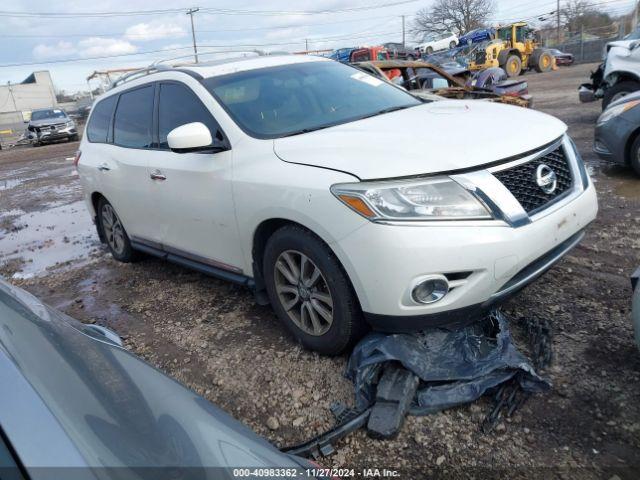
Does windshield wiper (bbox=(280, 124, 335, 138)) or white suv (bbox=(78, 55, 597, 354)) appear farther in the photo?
windshield wiper (bbox=(280, 124, 335, 138))

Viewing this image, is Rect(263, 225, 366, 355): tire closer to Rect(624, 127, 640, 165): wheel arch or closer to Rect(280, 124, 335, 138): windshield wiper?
Rect(280, 124, 335, 138): windshield wiper

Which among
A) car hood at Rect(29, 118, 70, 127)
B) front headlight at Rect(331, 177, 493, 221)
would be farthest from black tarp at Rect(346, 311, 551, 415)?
car hood at Rect(29, 118, 70, 127)

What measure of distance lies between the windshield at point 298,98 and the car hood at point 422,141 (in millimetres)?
239

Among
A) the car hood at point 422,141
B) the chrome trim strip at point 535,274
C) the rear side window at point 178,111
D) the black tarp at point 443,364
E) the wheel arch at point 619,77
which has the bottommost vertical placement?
the black tarp at point 443,364

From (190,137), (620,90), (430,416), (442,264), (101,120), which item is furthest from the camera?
(620,90)

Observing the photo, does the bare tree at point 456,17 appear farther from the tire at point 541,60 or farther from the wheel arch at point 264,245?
the wheel arch at point 264,245

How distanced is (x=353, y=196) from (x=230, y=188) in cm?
101

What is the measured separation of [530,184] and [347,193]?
984 mm

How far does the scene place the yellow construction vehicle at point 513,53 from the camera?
27.7 m

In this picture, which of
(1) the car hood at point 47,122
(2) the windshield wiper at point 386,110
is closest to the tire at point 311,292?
(2) the windshield wiper at point 386,110

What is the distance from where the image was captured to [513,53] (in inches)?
1115

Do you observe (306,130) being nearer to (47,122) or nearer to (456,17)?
(47,122)

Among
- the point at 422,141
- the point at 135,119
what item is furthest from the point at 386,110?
the point at 135,119

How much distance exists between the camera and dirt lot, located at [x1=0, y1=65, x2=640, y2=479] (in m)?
2.31
